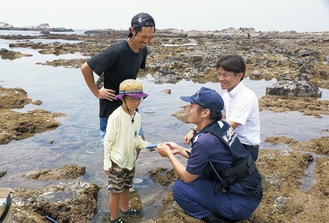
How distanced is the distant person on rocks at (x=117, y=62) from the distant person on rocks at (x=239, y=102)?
3.78 feet

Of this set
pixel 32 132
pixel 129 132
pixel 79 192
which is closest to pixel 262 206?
pixel 129 132

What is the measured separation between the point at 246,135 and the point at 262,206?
108 cm

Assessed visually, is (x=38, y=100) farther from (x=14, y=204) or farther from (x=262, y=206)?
(x=262, y=206)

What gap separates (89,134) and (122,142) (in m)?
4.41

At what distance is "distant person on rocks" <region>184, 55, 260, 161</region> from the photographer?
416 centimetres

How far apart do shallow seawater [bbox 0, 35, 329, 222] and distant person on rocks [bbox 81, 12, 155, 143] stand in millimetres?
1637

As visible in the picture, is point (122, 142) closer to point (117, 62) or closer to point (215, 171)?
point (117, 62)

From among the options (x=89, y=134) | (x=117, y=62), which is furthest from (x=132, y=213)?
(x=89, y=134)

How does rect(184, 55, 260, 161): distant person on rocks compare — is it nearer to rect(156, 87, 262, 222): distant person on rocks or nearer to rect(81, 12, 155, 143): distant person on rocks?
rect(156, 87, 262, 222): distant person on rocks

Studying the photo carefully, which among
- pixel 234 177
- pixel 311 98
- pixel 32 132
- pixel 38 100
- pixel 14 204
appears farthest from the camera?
pixel 311 98

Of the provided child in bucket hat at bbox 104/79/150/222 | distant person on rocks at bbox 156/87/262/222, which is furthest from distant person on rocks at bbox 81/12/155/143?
distant person on rocks at bbox 156/87/262/222

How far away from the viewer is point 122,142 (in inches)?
154

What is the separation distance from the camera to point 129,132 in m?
3.96

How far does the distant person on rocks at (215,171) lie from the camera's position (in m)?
3.34
